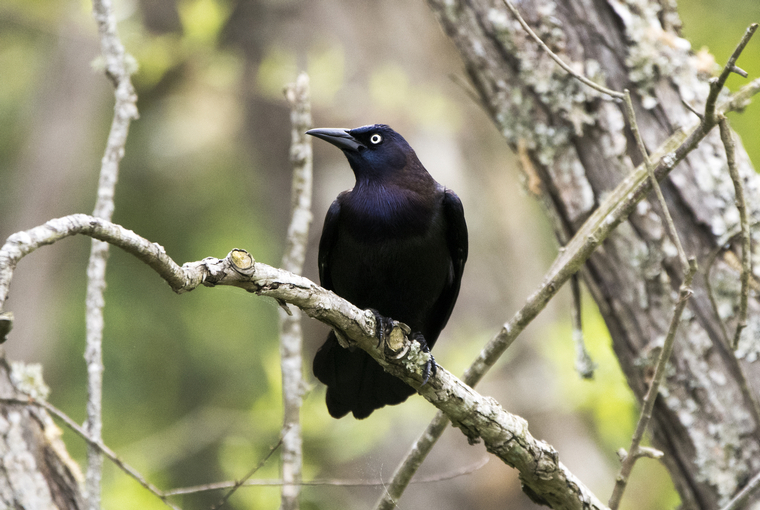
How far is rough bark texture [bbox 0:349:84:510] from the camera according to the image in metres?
2.53

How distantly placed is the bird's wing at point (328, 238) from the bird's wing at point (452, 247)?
49 centimetres

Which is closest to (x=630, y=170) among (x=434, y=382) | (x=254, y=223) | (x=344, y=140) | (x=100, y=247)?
(x=344, y=140)

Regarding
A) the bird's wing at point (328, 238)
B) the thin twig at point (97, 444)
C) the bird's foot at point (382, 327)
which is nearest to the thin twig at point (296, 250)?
the bird's wing at point (328, 238)

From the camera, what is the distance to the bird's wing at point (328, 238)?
10.5 feet

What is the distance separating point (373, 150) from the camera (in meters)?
3.33

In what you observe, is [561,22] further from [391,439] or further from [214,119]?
[214,119]

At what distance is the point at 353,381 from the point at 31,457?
4.12 feet

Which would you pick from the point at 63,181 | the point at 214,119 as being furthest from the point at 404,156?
the point at 214,119

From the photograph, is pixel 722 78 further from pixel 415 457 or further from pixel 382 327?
pixel 415 457

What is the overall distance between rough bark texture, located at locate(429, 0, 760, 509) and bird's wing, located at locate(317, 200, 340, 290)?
88 cm

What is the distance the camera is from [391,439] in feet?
18.2

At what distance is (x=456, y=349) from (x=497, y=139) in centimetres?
264

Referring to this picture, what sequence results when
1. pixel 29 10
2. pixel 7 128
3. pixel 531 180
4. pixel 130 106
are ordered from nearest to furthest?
pixel 130 106, pixel 531 180, pixel 29 10, pixel 7 128

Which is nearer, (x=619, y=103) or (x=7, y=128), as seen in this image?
(x=619, y=103)
